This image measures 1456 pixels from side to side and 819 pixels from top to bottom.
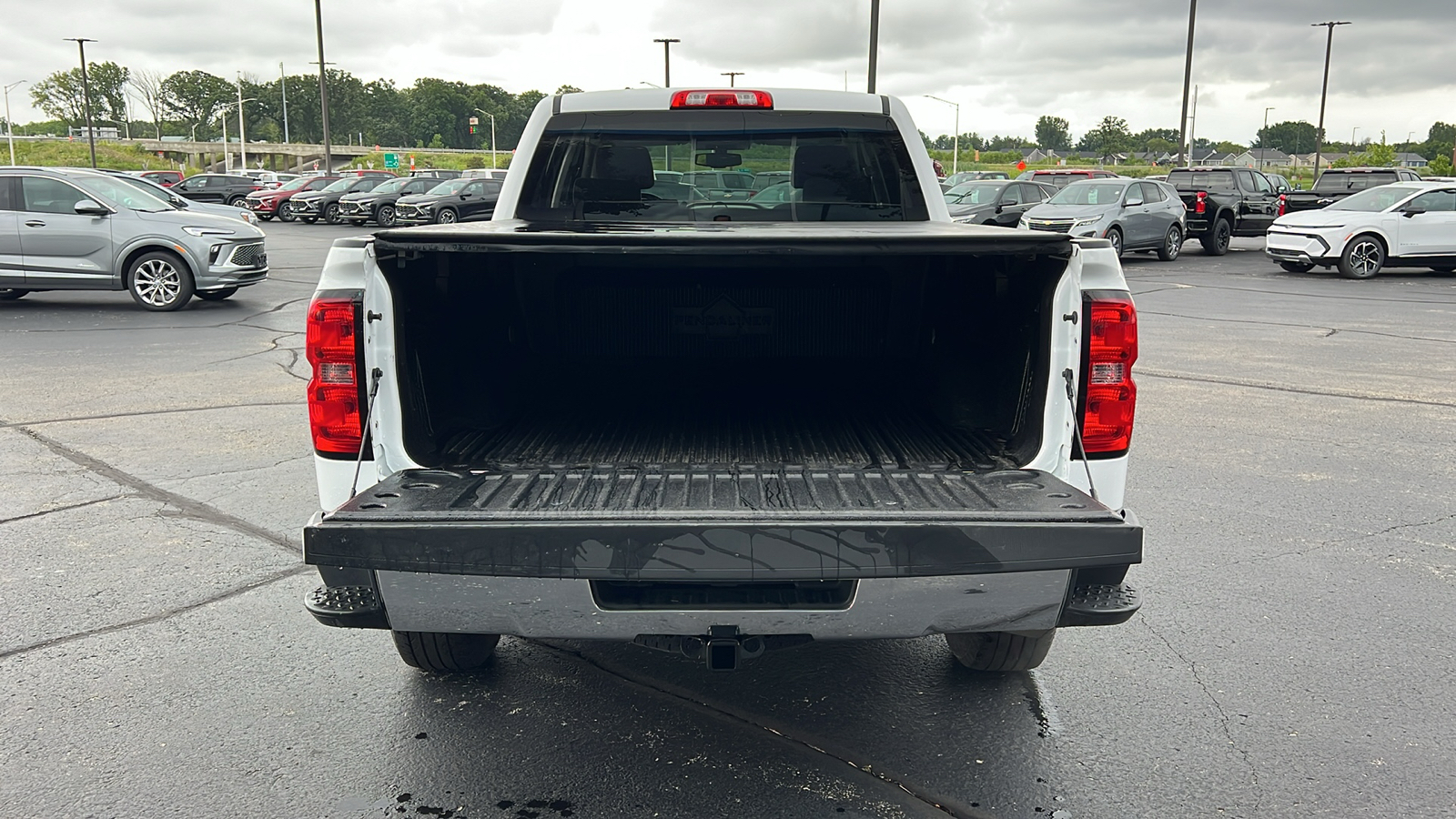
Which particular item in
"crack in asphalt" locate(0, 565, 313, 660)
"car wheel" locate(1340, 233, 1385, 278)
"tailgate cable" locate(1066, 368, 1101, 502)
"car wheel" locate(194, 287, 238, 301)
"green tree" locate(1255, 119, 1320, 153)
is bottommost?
"crack in asphalt" locate(0, 565, 313, 660)

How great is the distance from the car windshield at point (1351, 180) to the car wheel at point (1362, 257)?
10.3 metres

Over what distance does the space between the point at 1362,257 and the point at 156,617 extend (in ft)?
68.0


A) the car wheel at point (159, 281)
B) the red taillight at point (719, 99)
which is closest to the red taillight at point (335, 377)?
the red taillight at point (719, 99)

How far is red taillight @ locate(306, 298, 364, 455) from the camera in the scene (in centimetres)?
288

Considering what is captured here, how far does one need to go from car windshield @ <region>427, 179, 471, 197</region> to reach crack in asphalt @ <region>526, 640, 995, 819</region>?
1183 inches

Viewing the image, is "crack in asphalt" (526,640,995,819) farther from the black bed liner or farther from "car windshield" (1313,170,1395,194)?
"car windshield" (1313,170,1395,194)

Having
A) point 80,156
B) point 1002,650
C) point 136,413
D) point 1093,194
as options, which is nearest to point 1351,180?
point 1093,194

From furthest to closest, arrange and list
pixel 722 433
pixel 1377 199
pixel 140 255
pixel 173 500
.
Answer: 1. pixel 1377 199
2. pixel 140 255
3. pixel 173 500
4. pixel 722 433

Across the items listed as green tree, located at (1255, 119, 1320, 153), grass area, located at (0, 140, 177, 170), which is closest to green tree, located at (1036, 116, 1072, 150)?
green tree, located at (1255, 119, 1320, 153)

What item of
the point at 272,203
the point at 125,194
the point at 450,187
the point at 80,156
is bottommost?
the point at 272,203

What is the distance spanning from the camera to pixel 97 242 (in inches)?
527

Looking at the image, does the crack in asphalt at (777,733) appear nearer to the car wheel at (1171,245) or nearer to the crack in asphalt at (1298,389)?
the crack in asphalt at (1298,389)

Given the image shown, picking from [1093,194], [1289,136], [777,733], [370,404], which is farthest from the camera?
[1289,136]

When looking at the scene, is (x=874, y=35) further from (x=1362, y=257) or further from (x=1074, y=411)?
(x=1074, y=411)
